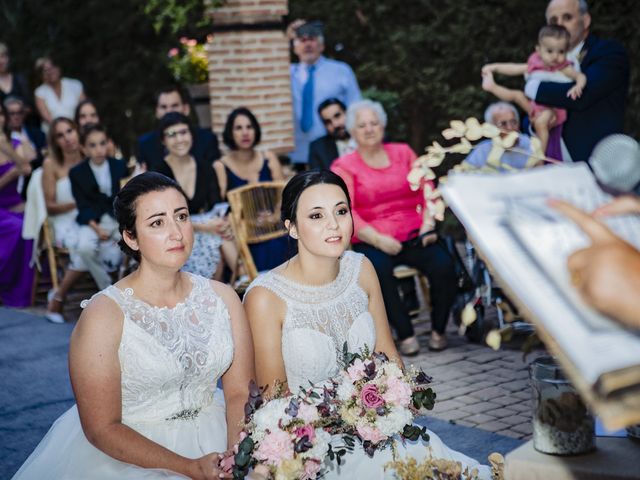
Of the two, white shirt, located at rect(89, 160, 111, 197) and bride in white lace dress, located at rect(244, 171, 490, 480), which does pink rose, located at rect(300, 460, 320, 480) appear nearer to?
bride in white lace dress, located at rect(244, 171, 490, 480)

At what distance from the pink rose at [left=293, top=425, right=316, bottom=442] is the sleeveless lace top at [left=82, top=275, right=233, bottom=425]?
0.75 meters

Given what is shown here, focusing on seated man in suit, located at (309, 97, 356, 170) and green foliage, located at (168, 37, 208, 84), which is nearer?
seated man in suit, located at (309, 97, 356, 170)

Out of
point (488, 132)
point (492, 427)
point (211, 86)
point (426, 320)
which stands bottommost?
point (426, 320)

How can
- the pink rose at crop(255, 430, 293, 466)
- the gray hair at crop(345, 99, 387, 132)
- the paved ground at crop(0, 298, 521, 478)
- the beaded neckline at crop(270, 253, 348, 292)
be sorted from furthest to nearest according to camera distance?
the gray hair at crop(345, 99, 387, 132), the paved ground at crop(0, 298, 521, 478), the beaded neckline at crop(270, 253, 348, 292), the pink rose at crop(255, 430, 293, 466)

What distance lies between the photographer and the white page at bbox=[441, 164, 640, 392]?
1268 mm

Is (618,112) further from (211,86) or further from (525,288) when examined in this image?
(525,288)

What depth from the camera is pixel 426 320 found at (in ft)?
23.9

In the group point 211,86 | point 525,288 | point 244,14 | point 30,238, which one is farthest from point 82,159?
point 525,288

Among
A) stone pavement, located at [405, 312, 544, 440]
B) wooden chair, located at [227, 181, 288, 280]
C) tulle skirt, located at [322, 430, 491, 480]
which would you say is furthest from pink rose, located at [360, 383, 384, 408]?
wooden chair, located at [227, 181, 288, 280]

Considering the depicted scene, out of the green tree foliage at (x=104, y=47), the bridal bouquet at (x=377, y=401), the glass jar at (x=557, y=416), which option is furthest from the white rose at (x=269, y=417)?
the green tree foliage at (x=104, y=47)

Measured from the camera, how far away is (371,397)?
279 cm

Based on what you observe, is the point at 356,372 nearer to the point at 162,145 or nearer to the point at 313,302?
the point at 313,302

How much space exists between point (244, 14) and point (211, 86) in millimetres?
819

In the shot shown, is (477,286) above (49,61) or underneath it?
underneath
